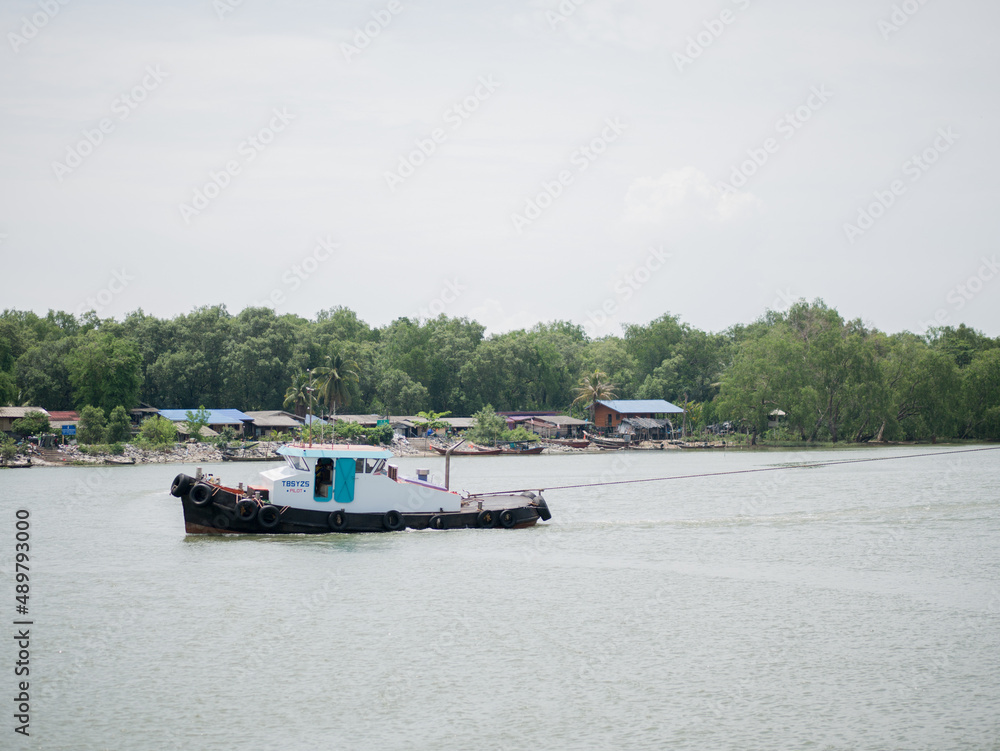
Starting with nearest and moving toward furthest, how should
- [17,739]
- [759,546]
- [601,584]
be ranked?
[17,739] → [601,584] → [759,546]

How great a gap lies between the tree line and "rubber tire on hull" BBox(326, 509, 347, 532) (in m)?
52.0

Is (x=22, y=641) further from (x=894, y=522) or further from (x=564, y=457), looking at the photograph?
(x=564, y=457)

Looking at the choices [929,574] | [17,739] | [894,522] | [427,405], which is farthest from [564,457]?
[17,739]

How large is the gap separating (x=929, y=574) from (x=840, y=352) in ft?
199

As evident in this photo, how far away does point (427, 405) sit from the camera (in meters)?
94.9

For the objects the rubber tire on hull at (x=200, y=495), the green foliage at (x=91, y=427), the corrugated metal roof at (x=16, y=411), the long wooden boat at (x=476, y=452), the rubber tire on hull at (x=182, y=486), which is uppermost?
the corrugated metal roof at (x=16, y=411)

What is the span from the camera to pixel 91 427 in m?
67.0

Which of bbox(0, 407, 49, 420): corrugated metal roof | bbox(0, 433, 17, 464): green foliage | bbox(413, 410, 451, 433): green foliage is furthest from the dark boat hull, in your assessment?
bbox(413, 410, 451, 433): green foliage

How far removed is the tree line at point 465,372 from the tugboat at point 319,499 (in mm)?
50350

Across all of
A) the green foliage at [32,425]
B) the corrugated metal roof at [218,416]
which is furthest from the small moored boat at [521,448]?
the green foliage at [32,425]

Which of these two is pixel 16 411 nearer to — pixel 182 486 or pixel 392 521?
pixel 182 486

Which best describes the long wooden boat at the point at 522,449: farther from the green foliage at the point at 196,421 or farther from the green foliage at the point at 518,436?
the green foliage at the point at 196,421

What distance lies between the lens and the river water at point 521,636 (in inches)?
482

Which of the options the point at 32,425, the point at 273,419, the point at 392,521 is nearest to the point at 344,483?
the point at 392,521
